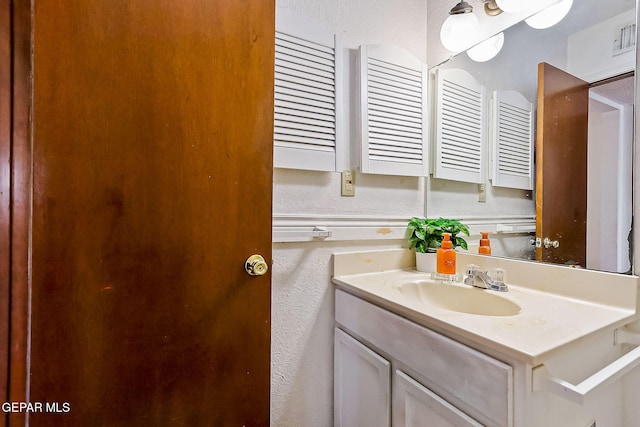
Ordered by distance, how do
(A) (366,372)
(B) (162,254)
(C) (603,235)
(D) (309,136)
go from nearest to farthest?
1. (B) (162,254)
2. (C) (603,235)
3. (A) (366,372)
4. (D) (309,136)

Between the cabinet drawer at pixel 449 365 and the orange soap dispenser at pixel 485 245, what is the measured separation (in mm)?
605

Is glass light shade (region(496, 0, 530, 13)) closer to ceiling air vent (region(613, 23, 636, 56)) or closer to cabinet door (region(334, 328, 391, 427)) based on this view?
ceiling air vent (region(613, 23, 636, 56))

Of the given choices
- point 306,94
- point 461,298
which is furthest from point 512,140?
point 306,94

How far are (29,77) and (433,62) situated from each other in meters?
1.58

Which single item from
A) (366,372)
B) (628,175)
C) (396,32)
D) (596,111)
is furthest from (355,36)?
(366,372)

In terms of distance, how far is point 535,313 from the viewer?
0.84 metres

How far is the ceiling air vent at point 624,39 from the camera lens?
87cm

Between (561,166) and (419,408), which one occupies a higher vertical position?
(561,166)

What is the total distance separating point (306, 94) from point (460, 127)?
0.77 metres

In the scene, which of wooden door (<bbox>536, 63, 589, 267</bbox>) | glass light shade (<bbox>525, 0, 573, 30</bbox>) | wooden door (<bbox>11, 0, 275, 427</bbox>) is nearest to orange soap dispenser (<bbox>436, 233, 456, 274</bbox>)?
wooden door (<bbox>536, 63, 589, 267</bbox>)

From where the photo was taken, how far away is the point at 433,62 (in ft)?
5.05

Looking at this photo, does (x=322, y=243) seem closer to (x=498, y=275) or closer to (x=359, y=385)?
(x=359, y=385)

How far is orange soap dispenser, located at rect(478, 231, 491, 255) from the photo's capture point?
130 cm

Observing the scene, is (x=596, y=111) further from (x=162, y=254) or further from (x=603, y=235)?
(x=162, y=254)
